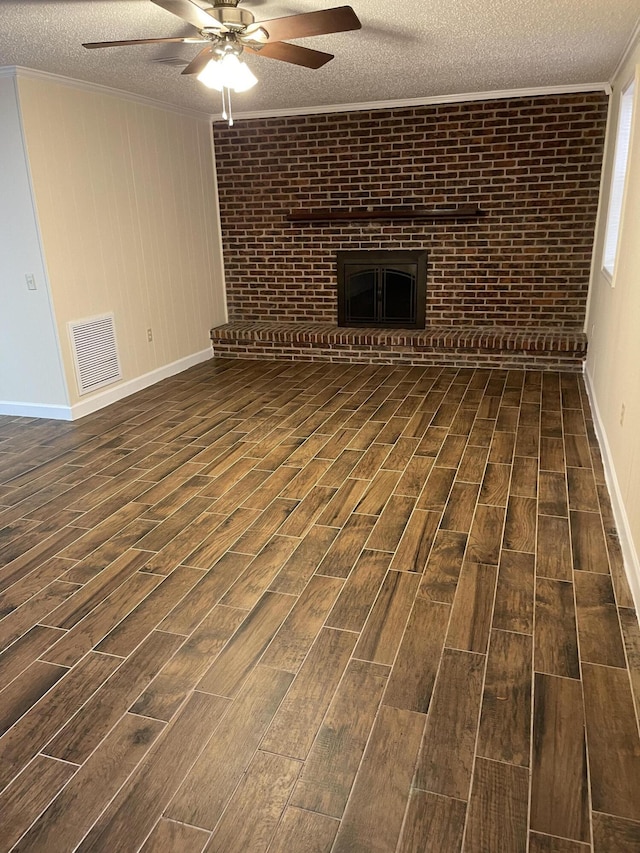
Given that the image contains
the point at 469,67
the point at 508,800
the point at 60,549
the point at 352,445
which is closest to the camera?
the point at 508,800

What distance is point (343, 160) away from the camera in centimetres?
597

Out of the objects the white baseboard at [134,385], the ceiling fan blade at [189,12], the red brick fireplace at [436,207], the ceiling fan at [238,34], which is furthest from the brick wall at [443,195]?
the ceiling fan blade at [189,12]

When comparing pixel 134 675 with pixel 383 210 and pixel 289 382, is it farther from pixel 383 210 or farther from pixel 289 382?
pixel 383 210

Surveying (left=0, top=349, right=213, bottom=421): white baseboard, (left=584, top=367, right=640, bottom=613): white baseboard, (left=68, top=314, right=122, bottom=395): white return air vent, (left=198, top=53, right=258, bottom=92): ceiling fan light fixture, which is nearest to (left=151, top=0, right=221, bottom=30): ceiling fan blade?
(left=198, top=53, right=258, bottom=92): ceiling fan light fixture

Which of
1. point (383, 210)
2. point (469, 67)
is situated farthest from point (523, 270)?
point (469, 67)

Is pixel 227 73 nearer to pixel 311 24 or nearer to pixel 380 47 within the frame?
pixel 311 24

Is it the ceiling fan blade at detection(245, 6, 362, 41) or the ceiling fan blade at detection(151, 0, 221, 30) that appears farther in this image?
the ceiling fan blade at detection(245, 6, 362, 41)

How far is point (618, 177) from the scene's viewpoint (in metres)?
4.36

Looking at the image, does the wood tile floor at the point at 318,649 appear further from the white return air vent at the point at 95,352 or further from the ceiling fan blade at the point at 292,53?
the ceiling fan blade at the point at 292,53

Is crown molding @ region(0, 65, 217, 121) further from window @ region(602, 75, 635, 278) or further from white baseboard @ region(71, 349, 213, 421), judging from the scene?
window @ region(602, 75, 635, 278)

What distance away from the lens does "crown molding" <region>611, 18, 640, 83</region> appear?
11.5 feet

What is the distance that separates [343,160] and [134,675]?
5.23 meters

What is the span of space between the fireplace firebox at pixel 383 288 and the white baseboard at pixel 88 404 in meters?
1.96

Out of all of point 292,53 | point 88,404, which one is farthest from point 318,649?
point 88,404
